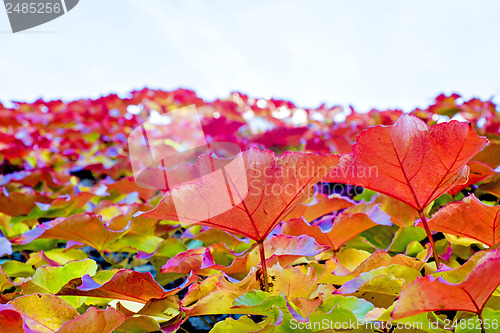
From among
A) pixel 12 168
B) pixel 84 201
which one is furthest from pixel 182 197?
pixel 12 168

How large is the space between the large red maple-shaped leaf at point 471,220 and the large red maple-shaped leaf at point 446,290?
0.55 ft

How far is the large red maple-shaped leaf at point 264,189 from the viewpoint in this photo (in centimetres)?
51

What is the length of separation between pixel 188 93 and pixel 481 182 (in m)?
2.85

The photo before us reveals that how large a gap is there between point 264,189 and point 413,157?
20cm

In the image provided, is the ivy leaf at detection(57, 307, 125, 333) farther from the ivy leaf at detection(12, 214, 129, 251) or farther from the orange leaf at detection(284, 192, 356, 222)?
the orange leaf at detection(284, 192, 356, 222)

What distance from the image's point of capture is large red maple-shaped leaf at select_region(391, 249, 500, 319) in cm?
38

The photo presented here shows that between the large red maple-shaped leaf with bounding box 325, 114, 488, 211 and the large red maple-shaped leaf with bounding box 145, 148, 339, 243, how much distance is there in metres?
0.06

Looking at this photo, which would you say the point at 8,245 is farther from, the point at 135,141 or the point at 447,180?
the point at 135,141

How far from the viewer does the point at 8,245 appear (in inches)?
26.7

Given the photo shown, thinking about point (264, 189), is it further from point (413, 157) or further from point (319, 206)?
point (319, 206)

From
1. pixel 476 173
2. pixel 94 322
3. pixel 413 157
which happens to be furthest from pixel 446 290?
pixel 476 173

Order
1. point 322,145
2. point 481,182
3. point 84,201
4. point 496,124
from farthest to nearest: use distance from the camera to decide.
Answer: point 496,124
point 322,145
point 84,201
point 481,182

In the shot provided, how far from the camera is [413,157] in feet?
1.76

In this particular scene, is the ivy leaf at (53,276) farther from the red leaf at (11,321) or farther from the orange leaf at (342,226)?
the orange leaf at (342,226)
